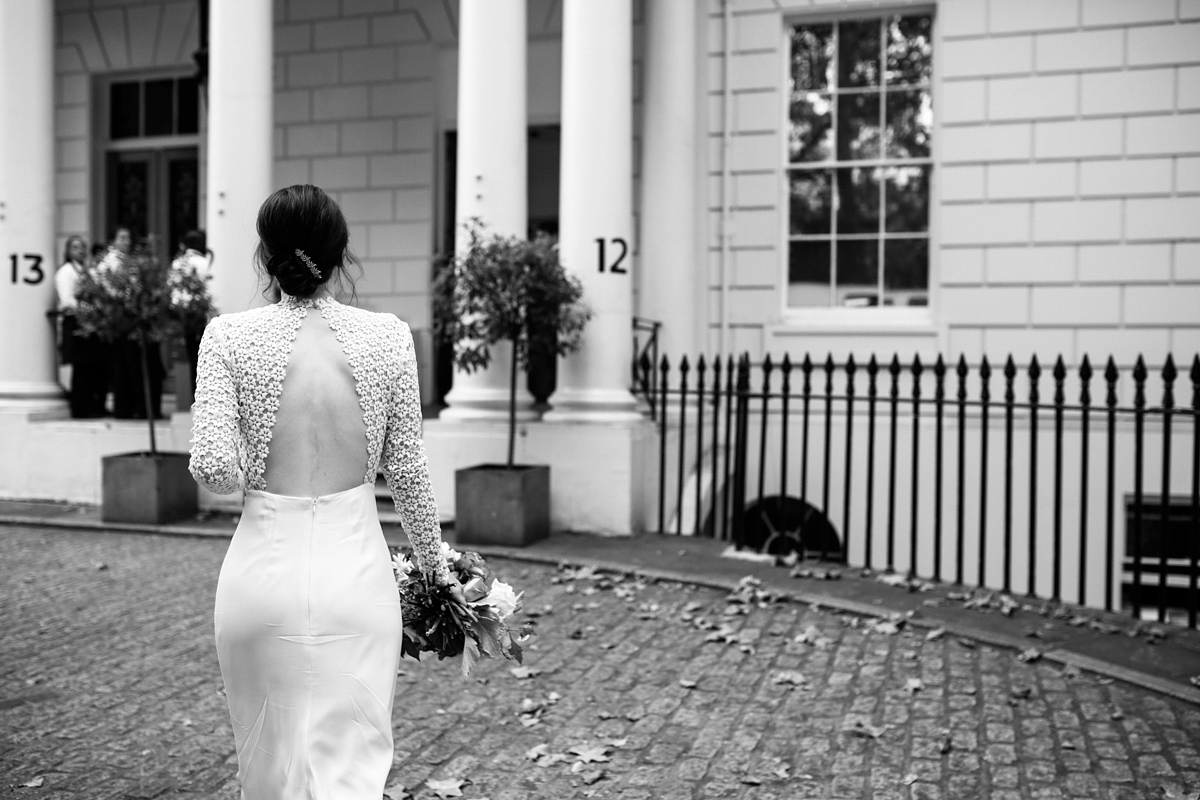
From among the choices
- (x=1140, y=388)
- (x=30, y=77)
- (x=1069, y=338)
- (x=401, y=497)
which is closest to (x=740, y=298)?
(x=1069, y=338)

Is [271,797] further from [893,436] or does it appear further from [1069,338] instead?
[1069,338]

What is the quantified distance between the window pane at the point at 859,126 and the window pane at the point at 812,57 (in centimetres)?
31

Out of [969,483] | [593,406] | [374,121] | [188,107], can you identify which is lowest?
[969,483]

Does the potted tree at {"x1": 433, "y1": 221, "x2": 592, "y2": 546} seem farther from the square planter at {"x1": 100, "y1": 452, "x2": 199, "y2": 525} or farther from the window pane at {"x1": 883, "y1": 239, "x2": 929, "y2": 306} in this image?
the window pane at {"x1": 883, "y1": 239, "x2": 929, "y2": 306}

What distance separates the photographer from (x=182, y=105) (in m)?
14.2

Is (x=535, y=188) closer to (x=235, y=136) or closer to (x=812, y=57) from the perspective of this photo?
(x=812, y=57)

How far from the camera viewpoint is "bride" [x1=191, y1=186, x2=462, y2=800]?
2.52 metres

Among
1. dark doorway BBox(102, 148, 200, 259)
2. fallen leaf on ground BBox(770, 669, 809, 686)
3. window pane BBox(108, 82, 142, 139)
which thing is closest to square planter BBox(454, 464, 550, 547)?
fallen leaf on ground BBox(770, 669, 809, 686)

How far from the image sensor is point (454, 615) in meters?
2.90

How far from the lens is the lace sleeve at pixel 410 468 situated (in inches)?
108

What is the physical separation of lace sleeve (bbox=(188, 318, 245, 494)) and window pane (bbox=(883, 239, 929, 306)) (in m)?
9.62

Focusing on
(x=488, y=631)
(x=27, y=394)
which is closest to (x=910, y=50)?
(x=27, y=394)

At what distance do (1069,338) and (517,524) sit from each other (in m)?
5.86

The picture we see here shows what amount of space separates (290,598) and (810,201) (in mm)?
9830
